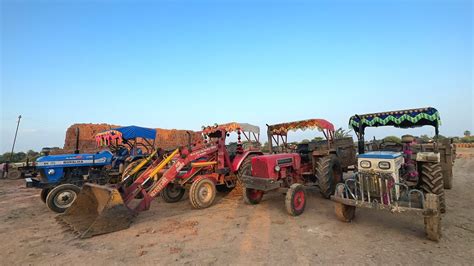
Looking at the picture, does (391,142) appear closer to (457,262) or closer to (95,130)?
(457,262)

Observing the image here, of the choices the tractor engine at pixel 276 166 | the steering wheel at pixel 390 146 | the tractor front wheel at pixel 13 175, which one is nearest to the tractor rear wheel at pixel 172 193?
the tractor engine at pixel 276 166

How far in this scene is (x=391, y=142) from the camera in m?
7.78

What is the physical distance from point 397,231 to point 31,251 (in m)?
5.82

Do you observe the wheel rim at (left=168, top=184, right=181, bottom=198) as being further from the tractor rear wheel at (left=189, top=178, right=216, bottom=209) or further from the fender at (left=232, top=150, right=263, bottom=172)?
the fender at (left=232, top=150, right=263, bottom=172)

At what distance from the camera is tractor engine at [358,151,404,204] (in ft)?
14.4

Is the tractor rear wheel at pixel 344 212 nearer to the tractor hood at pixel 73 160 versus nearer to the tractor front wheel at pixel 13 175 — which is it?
the tractor hood at pixel 73 160

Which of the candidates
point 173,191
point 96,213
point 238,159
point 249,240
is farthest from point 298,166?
point 96,213

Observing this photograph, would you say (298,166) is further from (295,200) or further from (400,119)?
(400,119)

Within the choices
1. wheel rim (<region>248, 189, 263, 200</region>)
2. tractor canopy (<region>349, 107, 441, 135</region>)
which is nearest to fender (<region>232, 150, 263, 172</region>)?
wheel rim (<region>248, 189, 263, 200</region>)

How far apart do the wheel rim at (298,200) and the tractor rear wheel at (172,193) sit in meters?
3.38

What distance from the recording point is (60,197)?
6.46m

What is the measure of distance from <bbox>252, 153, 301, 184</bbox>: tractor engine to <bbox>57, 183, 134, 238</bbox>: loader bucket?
9.23 feet

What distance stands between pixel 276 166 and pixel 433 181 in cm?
306

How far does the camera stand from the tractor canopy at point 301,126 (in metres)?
7.27
